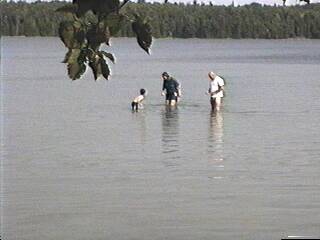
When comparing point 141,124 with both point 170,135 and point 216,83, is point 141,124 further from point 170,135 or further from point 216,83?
point 170,135

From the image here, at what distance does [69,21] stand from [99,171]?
17224mm

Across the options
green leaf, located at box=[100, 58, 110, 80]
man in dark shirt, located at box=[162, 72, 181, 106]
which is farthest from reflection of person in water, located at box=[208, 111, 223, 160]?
green leaf, located at box=[100, 58, 110, 80]

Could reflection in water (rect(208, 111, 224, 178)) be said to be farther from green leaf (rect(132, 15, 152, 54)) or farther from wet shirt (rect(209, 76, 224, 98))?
green leaf (rect(132, 15, 152, 54))

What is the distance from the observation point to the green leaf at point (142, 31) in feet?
13.2

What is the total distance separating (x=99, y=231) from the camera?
1466 cm

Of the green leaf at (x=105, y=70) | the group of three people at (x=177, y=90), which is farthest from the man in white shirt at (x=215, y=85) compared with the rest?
the green leaf at (x=105, y=70)

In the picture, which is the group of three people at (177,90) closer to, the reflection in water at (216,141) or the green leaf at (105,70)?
the reflection in water at (216,141)

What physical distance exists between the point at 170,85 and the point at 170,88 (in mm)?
723

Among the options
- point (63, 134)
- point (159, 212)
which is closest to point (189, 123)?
point (63, 134)

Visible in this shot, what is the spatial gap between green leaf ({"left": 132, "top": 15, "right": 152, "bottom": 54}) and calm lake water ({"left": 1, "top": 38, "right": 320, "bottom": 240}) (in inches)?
12.8

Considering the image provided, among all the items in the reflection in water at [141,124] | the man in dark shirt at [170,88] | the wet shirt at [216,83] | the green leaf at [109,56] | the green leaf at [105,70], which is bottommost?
the reflection in water at [141,124]

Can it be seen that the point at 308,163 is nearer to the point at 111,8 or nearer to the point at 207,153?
the point at 207,153

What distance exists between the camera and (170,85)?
3425 centimetres

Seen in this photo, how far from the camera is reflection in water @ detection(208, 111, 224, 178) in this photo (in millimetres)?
22406
